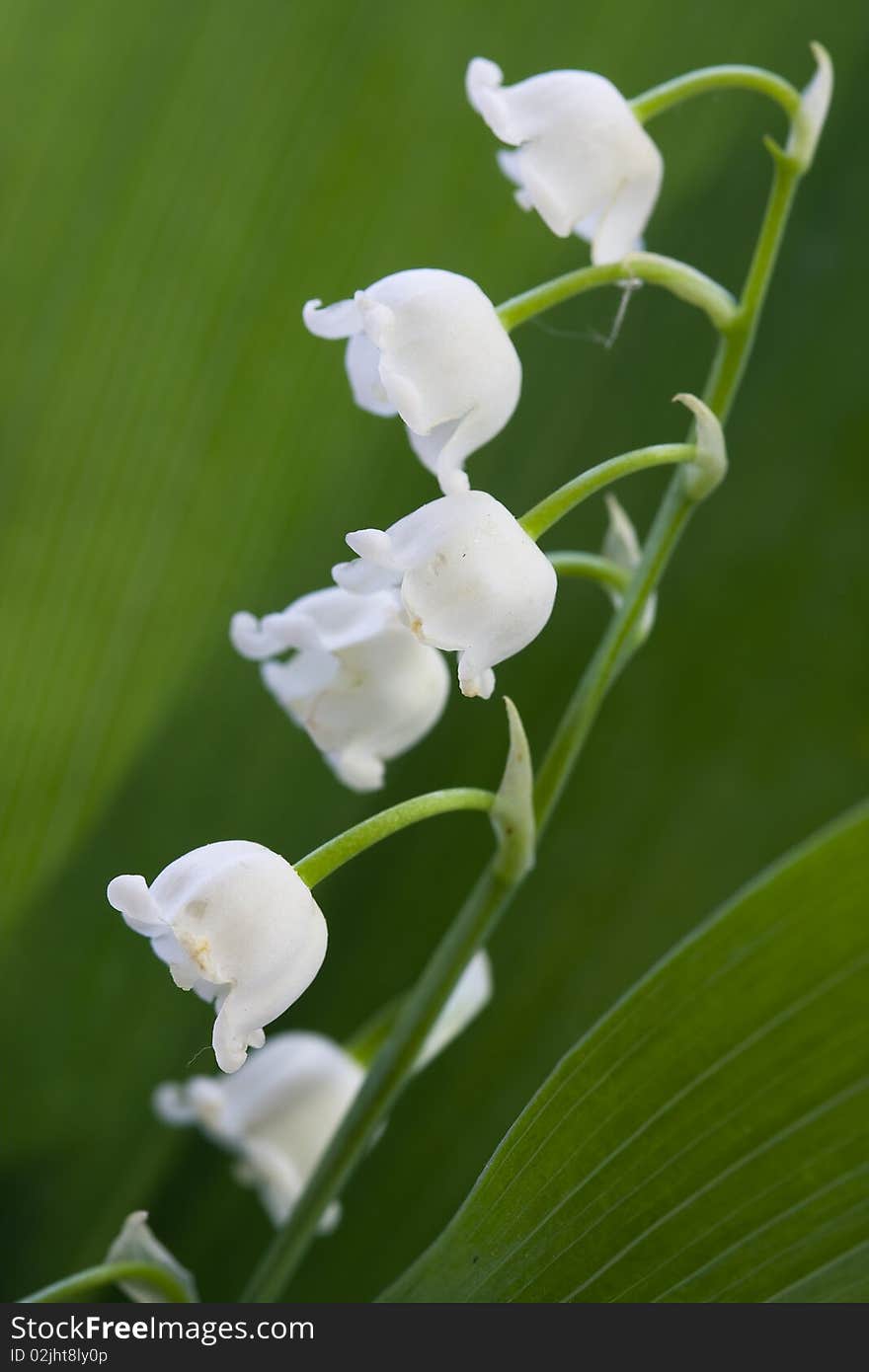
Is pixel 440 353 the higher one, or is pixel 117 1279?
pixel 440 353

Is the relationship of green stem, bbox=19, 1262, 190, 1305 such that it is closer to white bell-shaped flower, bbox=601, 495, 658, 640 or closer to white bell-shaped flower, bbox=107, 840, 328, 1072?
white bell-shaped flower, bbox=107, 840, 328, 1072

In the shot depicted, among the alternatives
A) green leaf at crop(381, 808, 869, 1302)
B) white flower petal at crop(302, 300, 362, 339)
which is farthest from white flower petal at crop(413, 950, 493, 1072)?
white flower petal at crop(302, 300, 362, 339)

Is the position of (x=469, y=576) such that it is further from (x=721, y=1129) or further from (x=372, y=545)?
(x=721, y=1129)

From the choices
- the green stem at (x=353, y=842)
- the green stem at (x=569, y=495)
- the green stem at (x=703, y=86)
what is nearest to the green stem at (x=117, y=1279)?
the green stem at (x=353, y=842)

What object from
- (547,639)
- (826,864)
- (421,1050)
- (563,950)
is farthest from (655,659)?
(826,864)

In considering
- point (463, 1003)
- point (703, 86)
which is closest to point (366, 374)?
point (703, 86)

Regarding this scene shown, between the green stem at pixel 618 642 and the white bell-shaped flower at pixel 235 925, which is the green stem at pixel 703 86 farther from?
the white bell-shaped flower at pixel 235 925

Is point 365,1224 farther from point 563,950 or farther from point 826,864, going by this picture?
point 826,864
